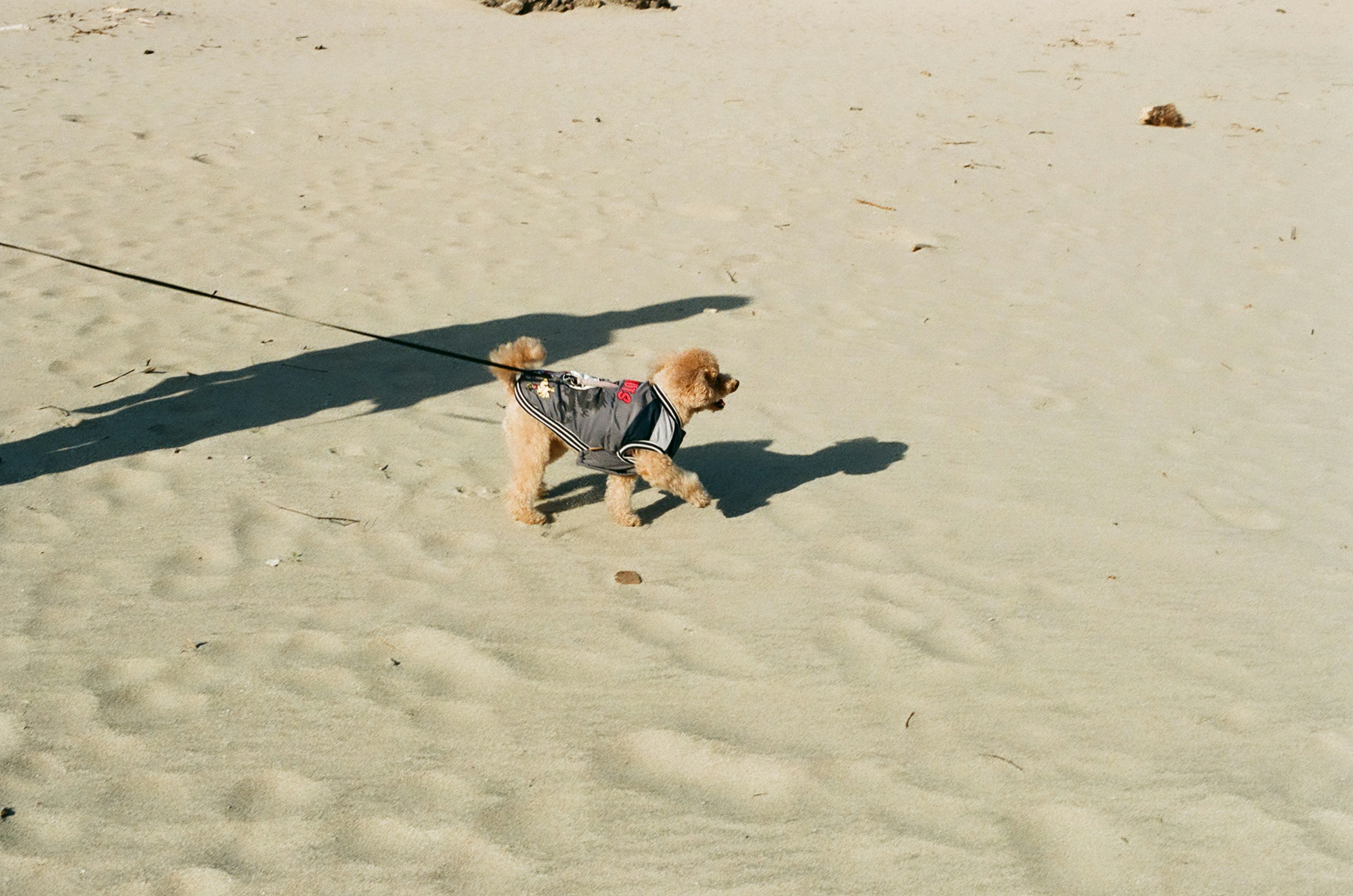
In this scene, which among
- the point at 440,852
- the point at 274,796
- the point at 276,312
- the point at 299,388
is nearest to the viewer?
the point at 440,852

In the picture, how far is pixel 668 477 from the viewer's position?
4.43 meters

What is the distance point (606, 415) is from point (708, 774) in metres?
1.66

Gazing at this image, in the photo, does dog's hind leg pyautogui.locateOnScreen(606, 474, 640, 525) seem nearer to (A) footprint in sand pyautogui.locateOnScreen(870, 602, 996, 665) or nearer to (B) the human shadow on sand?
(A) footprint in sand pyautogui.locateOnScreen(870, 602, 996, 665)

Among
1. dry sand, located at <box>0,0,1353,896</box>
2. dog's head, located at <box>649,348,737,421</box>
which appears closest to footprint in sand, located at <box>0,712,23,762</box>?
dry sand, located at <box>0,0,1353,896</box>

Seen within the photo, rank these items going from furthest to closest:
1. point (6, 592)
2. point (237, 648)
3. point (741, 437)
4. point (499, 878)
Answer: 1. point (741, 437)
2. point (6, 592)
3. point (237, 648)
4. point (499, 878)

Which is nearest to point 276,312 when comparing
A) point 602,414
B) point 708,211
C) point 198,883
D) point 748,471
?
point 602,414

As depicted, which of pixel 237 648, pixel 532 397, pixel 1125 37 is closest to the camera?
pixel 237 648

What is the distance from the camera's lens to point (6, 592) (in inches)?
153

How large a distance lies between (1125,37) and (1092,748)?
18494 millimetres

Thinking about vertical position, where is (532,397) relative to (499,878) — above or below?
above

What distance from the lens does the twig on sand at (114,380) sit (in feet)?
18.5

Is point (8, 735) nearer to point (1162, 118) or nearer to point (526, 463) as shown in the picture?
point (526, 463)

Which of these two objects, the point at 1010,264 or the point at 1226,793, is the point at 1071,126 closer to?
the point at 1010,264

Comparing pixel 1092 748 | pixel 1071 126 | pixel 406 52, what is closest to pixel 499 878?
pixel 1092 748
